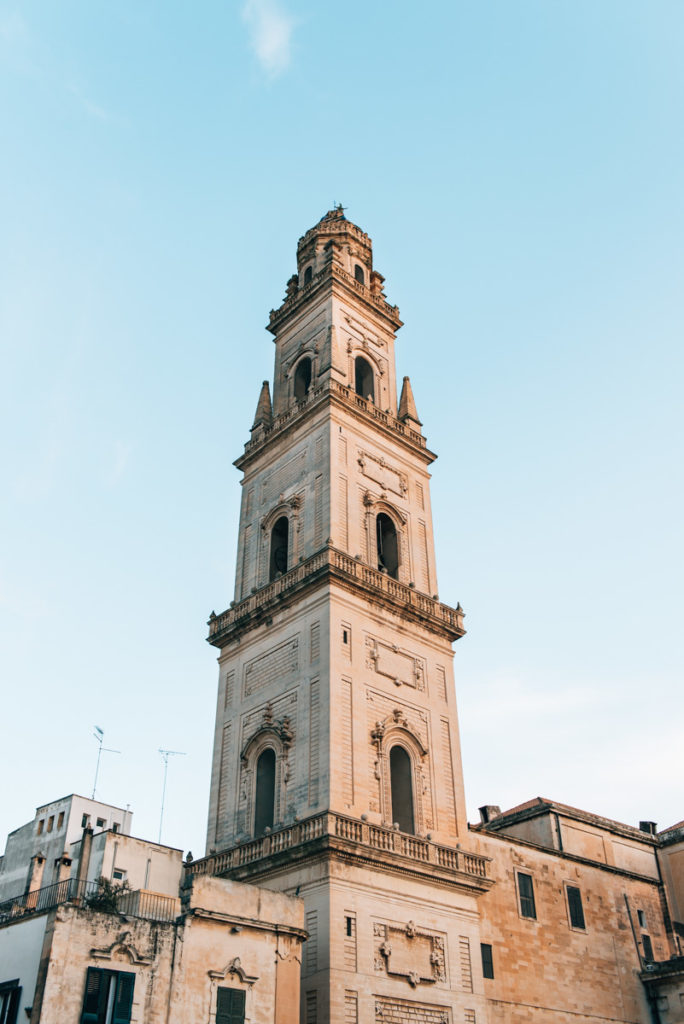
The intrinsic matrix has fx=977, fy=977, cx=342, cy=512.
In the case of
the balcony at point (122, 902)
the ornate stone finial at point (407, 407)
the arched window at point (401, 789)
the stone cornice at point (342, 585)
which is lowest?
the balcony at point (122, 902)

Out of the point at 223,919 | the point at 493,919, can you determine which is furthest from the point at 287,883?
the point at 493,919

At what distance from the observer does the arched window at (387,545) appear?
3722cm

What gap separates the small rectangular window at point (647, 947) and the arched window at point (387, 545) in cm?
1717

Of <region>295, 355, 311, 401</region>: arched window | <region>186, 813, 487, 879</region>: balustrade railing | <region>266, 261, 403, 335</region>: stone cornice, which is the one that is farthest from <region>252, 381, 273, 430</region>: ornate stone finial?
<region>186, 813, 487, 879</region>: balustrade railing

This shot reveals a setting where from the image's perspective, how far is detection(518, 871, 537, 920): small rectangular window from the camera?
33.3 metres

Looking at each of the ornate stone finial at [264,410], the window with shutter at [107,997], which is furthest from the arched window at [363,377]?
the window with shutter at [107,997]

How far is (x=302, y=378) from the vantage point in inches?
1719

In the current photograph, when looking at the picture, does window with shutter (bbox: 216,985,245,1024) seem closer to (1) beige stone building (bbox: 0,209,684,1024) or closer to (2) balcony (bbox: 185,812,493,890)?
(1) beige stone building (bbox: 0,209,684,1024)

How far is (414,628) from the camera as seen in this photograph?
35.0 metres

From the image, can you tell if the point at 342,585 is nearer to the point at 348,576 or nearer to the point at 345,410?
the point at 348,576

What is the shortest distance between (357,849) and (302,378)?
2246cm

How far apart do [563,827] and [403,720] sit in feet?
33.6

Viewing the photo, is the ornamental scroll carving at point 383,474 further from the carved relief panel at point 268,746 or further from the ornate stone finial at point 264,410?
the carved relief panel at point 268,746

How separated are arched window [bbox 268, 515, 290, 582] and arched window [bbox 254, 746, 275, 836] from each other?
754cm
